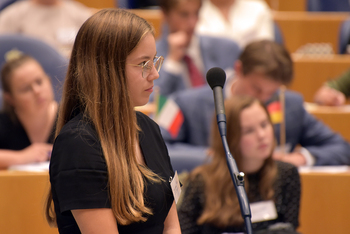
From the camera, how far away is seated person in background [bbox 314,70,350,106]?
Result: 9.50ft

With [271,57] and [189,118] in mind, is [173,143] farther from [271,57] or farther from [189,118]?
[271,57]

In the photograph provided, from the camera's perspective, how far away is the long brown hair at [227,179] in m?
1.82

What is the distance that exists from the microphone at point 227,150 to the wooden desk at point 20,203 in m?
1.02

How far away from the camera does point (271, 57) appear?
7.95 feet

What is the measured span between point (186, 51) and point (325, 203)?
57.4 inches

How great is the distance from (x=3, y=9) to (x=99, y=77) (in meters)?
3.02

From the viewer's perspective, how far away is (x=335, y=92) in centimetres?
291


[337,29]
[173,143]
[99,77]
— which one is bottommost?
[173,143]

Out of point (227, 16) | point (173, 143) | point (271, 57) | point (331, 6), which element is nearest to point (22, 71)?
point (173, 143)

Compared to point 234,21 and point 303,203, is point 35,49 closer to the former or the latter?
point 234,21

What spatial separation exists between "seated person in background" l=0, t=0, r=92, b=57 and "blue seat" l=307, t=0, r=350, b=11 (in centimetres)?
238

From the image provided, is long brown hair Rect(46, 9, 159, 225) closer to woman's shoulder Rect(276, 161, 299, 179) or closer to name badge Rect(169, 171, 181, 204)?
name badge Rect(169, 171, 181, 204)

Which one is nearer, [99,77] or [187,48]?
[99,77]

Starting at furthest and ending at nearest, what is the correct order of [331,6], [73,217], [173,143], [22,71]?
1. [331,6]
2. [173,143]
3. [22,71]
4. [73,217]
